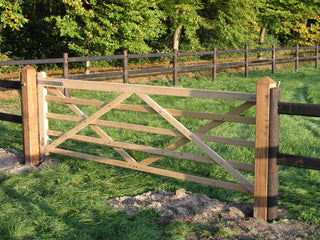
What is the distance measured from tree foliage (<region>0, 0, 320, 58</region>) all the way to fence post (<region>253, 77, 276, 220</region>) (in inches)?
410

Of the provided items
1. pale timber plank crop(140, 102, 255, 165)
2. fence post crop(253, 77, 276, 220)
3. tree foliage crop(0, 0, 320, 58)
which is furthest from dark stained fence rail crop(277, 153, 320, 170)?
tree foliage crop(0, 0, 320, 58)

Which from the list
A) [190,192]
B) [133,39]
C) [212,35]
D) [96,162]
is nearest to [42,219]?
[190,192]

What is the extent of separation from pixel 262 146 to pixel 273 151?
115mm

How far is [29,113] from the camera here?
6.43 metres

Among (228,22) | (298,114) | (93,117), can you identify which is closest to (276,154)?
(298,114)

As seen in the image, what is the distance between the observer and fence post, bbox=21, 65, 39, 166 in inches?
252

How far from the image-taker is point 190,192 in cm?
512

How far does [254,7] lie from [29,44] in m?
13.1

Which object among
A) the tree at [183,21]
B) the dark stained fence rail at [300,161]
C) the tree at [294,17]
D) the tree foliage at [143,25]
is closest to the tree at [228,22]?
the tree foliage at [143,25]

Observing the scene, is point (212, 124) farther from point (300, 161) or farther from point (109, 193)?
point (109, 193)

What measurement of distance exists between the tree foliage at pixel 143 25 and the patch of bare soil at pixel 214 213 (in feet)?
32.3

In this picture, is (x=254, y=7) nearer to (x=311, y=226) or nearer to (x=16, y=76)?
(x=16, y=76)

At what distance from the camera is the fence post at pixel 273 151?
4.39 m

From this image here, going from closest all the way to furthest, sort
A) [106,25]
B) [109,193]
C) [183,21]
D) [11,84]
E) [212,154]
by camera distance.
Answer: [212,154] → [109,193] → [11,84] → [106,25] → [183,21]
